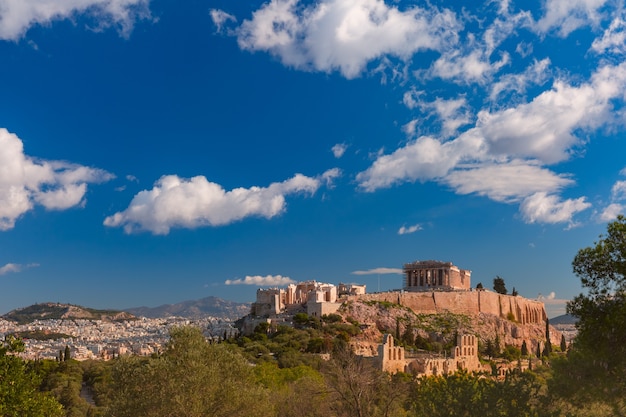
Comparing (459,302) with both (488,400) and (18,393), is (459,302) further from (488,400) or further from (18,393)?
(18,393)

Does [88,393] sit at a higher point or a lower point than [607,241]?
lower

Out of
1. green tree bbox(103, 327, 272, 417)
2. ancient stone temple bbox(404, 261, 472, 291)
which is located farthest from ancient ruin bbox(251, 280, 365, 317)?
green tree bbox(103, 327, 272, 417)

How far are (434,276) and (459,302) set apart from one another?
11.7 metres

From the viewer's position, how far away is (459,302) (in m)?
107

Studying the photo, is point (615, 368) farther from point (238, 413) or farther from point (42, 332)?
point (42, 332)

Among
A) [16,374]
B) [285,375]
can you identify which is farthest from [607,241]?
[285,375]

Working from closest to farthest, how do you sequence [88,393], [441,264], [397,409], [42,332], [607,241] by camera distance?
[607,241], [397,409], [88,393], [441,264], [42,332]

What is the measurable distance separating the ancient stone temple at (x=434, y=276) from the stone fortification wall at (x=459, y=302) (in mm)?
5744

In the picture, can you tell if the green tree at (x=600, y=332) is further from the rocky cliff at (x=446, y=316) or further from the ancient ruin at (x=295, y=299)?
the ancient ruin at (x=295, y=299)

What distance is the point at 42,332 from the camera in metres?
194

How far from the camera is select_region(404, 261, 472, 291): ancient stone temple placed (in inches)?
4577

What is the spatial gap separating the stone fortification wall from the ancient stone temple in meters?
5.74

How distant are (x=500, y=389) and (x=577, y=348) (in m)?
2.77

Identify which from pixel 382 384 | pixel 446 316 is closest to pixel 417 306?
pixel 446 316
